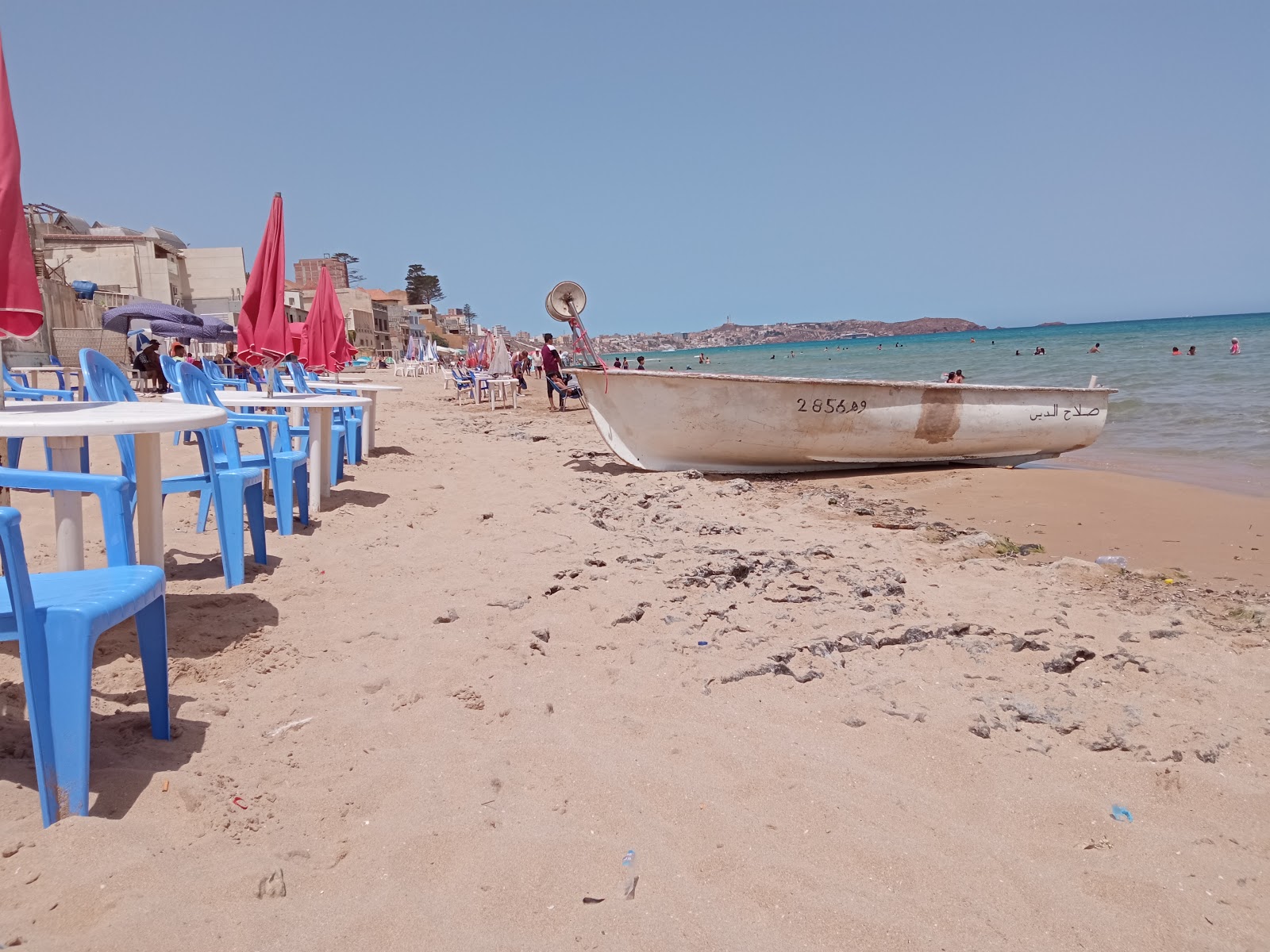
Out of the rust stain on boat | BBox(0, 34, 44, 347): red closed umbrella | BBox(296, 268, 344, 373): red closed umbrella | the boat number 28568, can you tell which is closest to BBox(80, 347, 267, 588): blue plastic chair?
BBox(0, 34, 44, 347): red closed umbrella

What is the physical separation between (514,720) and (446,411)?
13.3 m

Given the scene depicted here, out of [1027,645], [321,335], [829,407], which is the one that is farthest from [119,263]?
[1027,645]

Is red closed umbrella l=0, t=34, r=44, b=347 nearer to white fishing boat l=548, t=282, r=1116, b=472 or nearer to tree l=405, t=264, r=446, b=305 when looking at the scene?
white fishing boat l=548, t=282, r=1116, b=472

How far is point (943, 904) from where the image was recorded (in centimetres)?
167

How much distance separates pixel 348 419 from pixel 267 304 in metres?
1.63

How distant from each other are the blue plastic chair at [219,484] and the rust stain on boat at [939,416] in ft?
20.4

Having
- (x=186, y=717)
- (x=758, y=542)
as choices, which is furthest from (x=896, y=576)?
(x=186, y=717)

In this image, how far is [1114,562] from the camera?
4.54 m

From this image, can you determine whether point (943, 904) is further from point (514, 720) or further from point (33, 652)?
point (33, 652)

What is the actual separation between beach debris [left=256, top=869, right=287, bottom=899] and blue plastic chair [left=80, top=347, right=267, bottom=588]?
1.85 meters

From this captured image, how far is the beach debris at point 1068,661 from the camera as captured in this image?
2836 mm

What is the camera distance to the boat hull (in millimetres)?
7301

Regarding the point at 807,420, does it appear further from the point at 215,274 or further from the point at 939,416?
the point at 215,274

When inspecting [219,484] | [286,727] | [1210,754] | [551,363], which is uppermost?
[551,363]
